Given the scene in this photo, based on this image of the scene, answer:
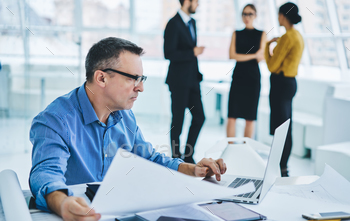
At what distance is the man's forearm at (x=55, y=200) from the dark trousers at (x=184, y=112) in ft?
7.38

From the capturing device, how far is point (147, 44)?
577cm

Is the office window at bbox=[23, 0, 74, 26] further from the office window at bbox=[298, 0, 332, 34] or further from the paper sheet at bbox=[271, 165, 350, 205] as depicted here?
the paper sheet at bbox=[271, 165, 350, 205]

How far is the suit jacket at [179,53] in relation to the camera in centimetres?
313

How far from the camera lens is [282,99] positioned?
317 cm

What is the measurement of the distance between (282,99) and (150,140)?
1828 mm

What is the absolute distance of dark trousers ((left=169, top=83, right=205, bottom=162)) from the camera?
320cm

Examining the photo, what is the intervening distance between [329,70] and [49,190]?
504 cm

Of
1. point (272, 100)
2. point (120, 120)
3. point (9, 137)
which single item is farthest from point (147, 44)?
point (120, 120)

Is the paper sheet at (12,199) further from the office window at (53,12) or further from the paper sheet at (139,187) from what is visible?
the office window at (53,12)

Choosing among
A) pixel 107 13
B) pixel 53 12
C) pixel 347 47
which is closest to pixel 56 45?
pixel 53 12

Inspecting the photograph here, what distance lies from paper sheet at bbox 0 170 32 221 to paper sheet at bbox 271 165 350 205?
782 millimetres

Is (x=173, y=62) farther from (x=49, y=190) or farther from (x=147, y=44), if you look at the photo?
(x=147, y=44)

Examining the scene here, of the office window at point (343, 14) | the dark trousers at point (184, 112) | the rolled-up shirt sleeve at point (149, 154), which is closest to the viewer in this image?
the rolled-up shirt sleeve at point (149, 154)

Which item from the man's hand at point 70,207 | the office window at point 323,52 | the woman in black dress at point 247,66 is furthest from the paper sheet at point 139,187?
the office window at point 323,52
